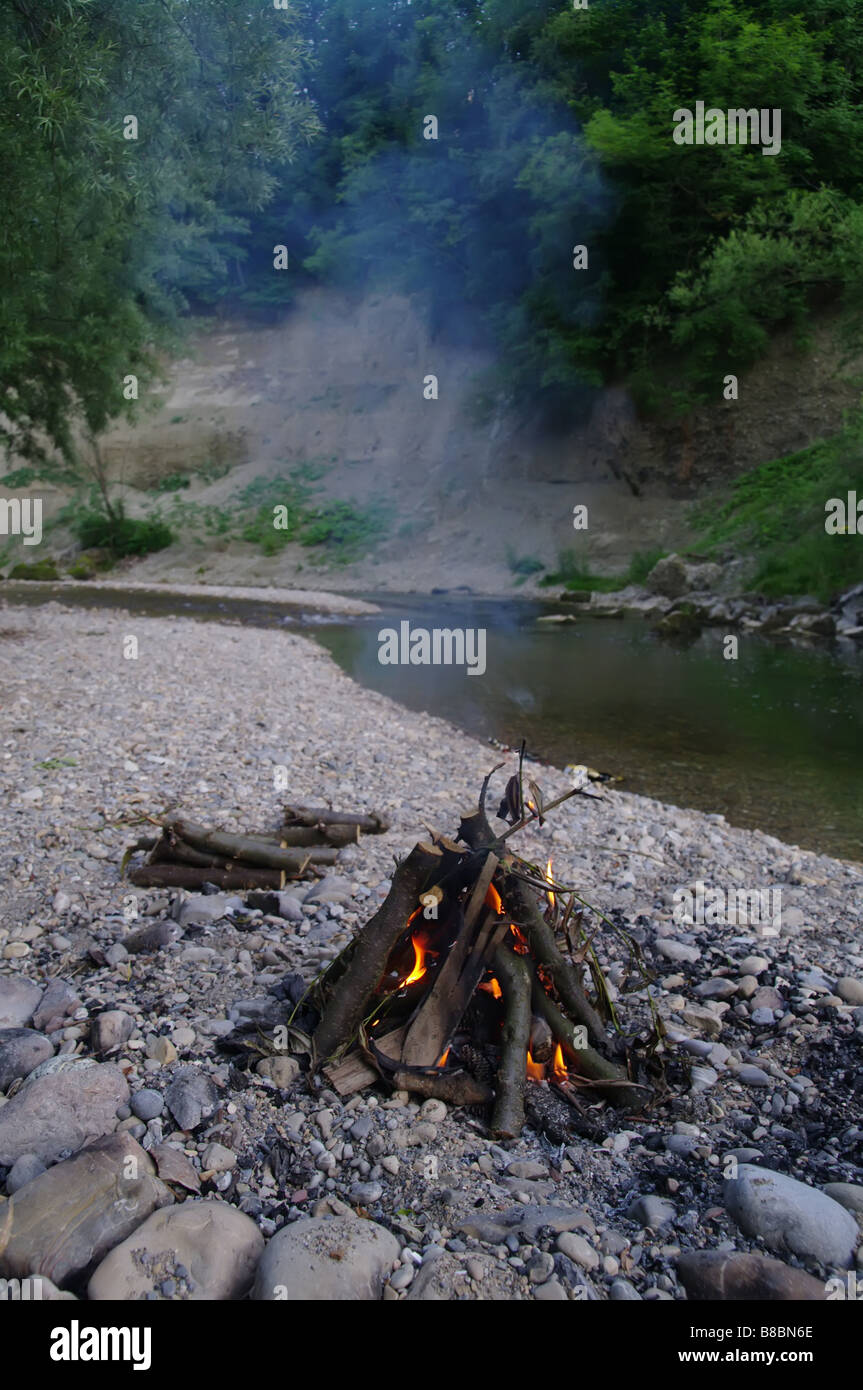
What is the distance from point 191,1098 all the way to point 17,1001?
1.15 metres

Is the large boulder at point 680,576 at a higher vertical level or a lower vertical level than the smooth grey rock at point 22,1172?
higher

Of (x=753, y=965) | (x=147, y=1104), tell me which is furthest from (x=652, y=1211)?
(x=753, y=965)

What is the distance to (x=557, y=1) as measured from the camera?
3522 cm

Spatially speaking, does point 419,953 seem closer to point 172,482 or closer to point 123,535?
Answer: point 123,535

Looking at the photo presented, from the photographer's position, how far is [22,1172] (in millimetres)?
2764

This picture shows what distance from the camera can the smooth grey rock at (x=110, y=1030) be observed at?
11.5ft

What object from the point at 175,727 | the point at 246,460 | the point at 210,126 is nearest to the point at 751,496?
the point at 210,126

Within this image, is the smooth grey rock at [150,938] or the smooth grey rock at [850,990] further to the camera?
the smooth grey rock at [150,938]

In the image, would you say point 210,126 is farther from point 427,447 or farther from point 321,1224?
point 427,447

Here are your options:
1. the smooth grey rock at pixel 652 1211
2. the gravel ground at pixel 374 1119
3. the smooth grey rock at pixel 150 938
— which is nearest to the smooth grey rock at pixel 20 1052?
the gravel ground at pixel 374 1119

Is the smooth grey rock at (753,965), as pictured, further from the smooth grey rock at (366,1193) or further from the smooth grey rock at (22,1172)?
the smooth grey rock at (22,1172)

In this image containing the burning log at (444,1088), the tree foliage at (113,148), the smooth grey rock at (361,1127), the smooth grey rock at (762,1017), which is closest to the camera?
the smooth grey rock at (361,1127)

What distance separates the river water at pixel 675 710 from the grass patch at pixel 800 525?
3478mm

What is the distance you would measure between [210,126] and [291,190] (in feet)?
145
